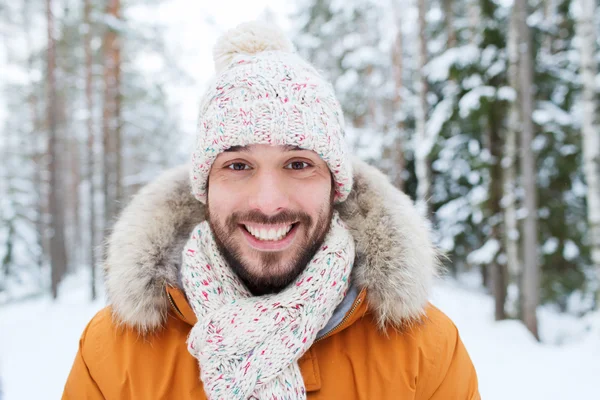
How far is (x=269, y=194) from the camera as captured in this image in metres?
1.80

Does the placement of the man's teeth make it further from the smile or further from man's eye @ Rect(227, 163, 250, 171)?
man's eye @ Rect(227, 163, 250, 171)

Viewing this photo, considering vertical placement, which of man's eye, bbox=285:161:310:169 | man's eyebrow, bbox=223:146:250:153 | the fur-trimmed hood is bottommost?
the fur-trimmed hood

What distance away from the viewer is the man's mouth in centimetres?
183

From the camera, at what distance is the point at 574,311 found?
34.2 feet

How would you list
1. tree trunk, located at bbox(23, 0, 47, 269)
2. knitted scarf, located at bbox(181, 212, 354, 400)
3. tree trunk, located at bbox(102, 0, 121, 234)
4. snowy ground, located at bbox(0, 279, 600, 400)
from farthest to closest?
1. tree trunk, located at bbox(23, 0, 47, 269)
2. tree trunk, located at bbox(102, 0, 121, 234)
3. snowy ground, located at bbox(0, 279, 600, 400)
4. knitted scarf, located at bbox(181, 212, 354, 400)

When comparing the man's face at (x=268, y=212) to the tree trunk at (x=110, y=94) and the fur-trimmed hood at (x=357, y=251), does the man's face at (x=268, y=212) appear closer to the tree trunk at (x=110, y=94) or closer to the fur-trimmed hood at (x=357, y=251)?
the fur-trimmed hood at (x=357, y=251)

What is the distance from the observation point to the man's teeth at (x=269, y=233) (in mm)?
1832

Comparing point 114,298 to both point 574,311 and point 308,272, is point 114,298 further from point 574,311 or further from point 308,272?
point 574,311

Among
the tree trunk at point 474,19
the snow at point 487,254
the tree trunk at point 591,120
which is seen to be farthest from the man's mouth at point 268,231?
the tree trunk at point 474,19

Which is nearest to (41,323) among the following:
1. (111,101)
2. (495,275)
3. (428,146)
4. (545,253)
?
(111,101)

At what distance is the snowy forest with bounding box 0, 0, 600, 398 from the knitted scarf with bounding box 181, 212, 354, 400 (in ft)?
4.46

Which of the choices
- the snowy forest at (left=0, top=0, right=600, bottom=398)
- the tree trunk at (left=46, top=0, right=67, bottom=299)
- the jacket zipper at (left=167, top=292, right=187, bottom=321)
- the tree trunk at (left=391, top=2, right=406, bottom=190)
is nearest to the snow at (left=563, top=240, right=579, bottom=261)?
the snowy forest at (left=0, top=0, right=600, bottom=398)

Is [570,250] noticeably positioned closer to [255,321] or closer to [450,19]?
[450,19]

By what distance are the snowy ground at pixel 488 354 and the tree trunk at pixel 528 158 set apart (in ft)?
3.41
